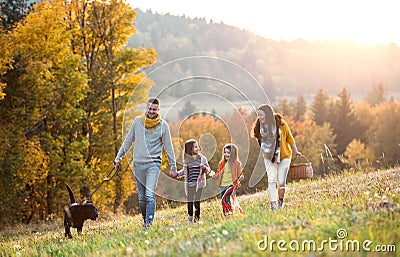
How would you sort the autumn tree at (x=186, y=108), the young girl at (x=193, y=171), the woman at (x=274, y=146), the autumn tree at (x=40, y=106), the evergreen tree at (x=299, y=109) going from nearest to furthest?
1. the woman at (x=274, y=146)
2. the young girl at (x=193, y=171)
3. the autumn tree at (x=186, y=108)
4. the autumn tree at (x=40, y=106)
5. the evergreen tree at (x=299, y=109)

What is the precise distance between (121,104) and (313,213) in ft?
81.3

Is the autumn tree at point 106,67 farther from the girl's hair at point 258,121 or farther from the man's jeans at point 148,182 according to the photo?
the girl's hair at point 258,121

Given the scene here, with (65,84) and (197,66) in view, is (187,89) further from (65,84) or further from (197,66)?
(65,84)

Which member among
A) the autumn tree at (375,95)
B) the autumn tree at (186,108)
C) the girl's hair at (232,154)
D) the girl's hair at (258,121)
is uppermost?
the autumn tree at (375,95)

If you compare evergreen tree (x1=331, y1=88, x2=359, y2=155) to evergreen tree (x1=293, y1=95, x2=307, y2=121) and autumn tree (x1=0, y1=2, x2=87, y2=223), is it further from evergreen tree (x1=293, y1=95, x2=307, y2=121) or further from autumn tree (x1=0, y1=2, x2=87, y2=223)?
autumn tree (x1=0, y1=2, x2=87, y2=223)

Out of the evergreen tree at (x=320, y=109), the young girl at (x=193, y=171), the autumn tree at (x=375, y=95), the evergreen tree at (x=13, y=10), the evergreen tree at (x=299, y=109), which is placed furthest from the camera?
the autumn tree at (x=375, y=95)

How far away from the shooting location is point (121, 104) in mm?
30750

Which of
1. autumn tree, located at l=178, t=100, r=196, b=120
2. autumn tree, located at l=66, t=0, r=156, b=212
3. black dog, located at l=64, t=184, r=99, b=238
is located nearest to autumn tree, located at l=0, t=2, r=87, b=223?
autumn tree, located at l=66, t=0, r=156, b=212

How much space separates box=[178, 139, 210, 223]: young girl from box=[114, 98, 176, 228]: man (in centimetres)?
38

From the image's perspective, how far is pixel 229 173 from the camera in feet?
34.0

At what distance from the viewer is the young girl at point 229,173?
10.3 meters

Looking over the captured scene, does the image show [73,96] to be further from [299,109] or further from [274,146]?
[299,109]

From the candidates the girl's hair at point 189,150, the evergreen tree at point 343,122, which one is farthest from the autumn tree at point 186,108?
the evergreen tree at point 343,122

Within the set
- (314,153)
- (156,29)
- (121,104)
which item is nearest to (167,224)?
(121,104)
